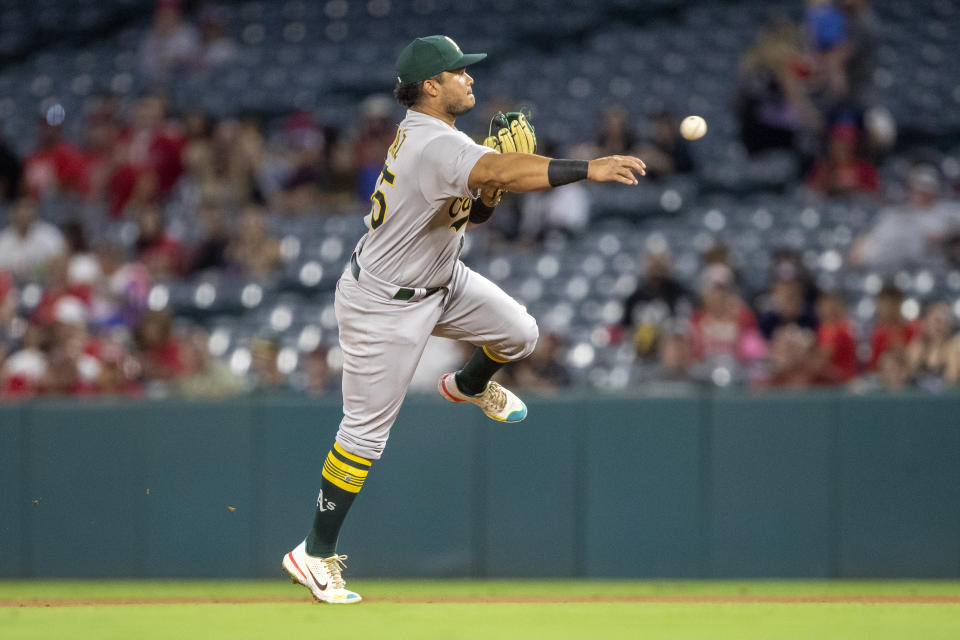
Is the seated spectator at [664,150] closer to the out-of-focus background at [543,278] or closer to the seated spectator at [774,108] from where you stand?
the out-of-focus background at [543,278]

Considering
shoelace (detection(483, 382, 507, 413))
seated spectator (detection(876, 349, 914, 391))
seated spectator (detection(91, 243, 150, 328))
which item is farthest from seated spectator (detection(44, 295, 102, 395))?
seated spectator (detection(876, 349, 914, 391))

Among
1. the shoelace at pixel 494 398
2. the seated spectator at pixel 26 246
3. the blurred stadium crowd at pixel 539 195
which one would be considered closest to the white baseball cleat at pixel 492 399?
the shoelace at pixel 494 398

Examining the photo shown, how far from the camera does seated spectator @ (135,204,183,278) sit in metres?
9.20

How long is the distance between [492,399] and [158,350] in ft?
9.94

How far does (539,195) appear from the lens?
31.4 feet

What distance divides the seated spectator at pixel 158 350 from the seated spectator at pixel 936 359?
432 cm

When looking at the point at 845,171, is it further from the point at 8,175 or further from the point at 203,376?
the point at 8,175

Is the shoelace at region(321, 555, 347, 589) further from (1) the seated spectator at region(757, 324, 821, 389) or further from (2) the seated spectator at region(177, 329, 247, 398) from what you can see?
(1) the seated spectator at region(757, 324, 821, 389)

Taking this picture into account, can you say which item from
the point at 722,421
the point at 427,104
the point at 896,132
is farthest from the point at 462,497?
the point at 896,132

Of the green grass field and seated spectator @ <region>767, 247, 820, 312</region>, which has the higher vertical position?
seated spectator @ <region>767, 247, 820, 312</region>

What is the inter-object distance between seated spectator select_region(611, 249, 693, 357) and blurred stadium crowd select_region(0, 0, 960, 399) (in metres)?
0.02

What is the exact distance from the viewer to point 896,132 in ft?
34.7

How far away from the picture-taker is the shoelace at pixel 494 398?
5352 millimetres

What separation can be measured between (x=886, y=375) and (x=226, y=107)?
6776mm
